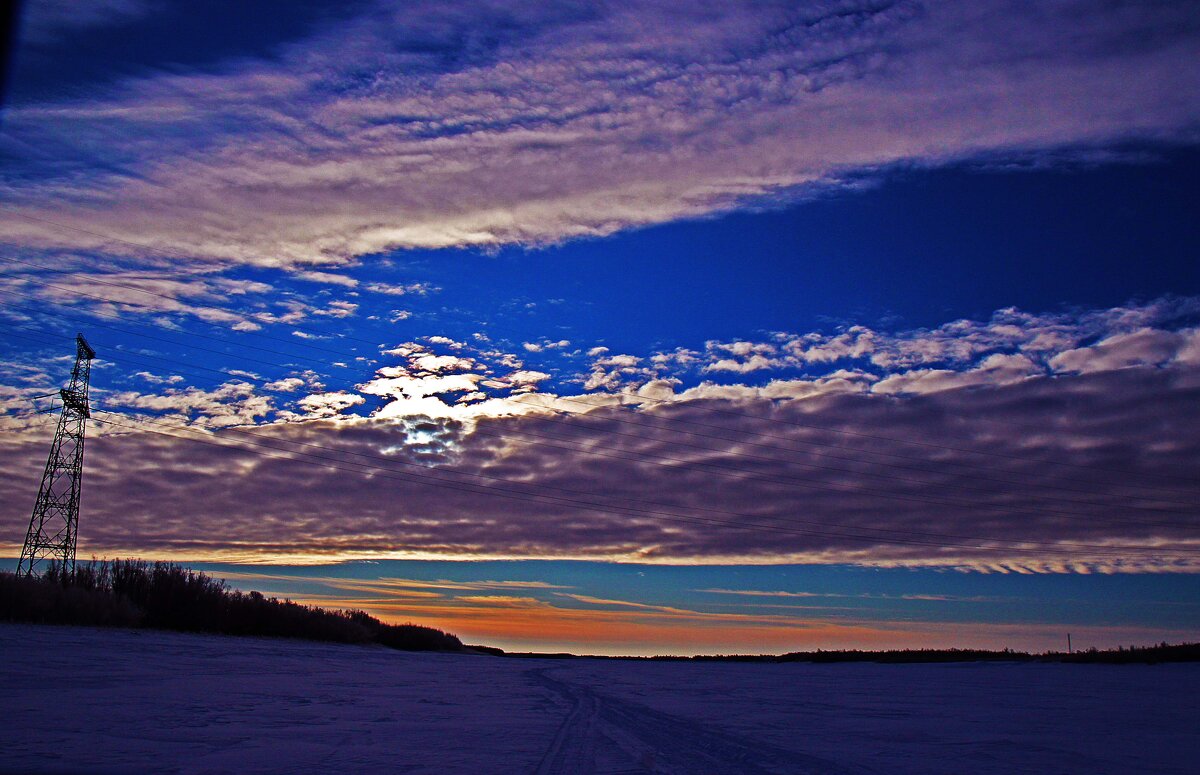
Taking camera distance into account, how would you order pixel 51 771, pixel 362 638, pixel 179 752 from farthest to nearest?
pixel 362 638
pixel 179 752
pixel 51 771

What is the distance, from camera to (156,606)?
106ft

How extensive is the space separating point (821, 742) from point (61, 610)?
25.6 m

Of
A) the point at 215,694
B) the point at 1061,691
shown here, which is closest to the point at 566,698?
the point at 215,694

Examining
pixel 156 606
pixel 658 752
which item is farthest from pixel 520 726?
pixel 156 606

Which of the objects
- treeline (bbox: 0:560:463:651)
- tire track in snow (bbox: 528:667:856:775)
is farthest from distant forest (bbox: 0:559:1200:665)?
tire track in snow (bbox: 528:667:856:775)

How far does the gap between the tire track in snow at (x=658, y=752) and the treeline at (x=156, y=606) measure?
21.8 meters

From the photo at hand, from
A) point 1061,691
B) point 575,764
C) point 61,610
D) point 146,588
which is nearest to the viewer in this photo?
point 575,764

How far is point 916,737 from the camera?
8797 millimetres

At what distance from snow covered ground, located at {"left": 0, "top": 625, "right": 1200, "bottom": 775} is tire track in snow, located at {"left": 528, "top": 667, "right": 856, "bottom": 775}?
0.03 m

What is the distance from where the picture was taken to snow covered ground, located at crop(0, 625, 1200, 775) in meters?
6.41

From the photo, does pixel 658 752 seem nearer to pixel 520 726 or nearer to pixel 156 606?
pixel 520 726

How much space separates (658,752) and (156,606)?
1248 inches

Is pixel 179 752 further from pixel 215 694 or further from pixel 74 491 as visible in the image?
pixel 74 491

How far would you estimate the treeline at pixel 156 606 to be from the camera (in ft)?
79.0
